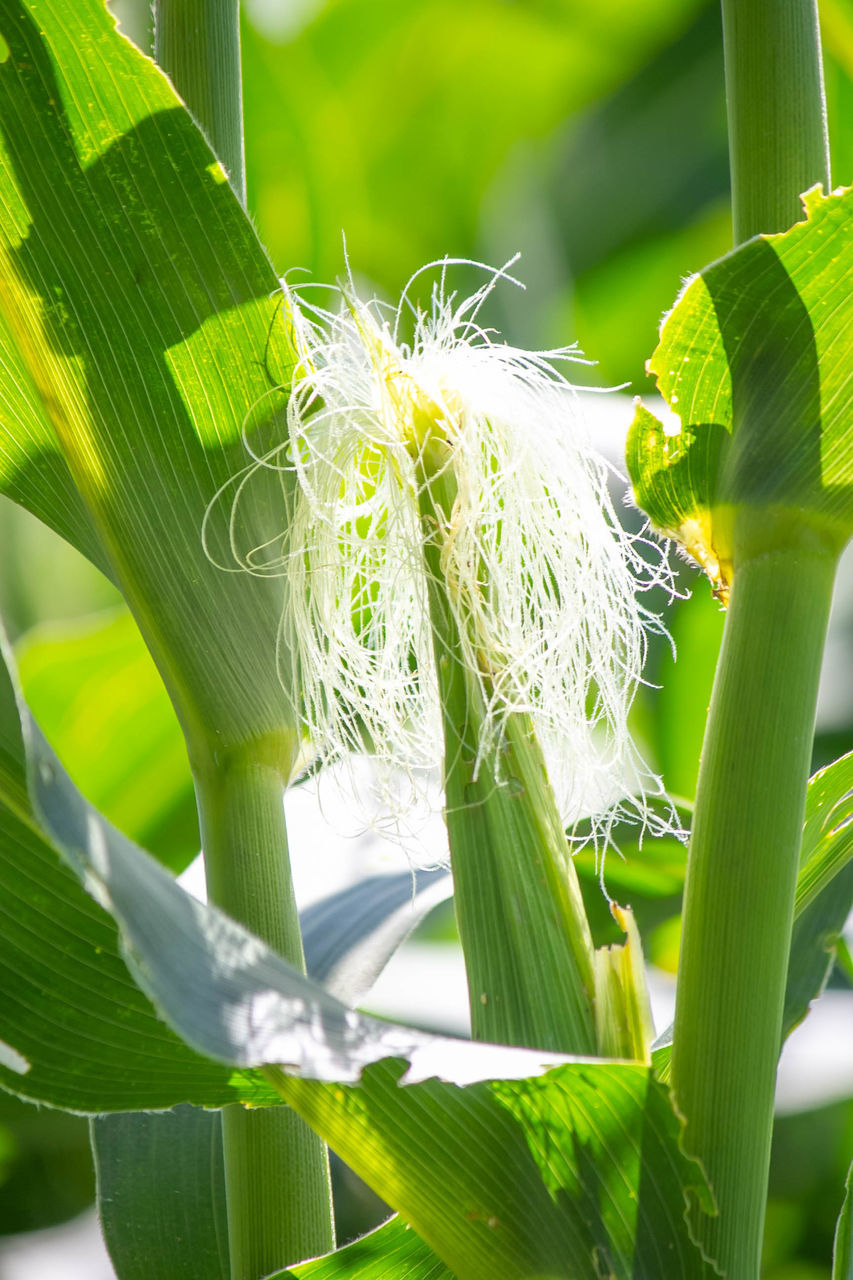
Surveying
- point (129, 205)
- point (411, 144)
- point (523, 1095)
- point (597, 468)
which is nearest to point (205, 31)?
point (129, 205)

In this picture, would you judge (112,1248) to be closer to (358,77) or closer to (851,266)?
(851,266)

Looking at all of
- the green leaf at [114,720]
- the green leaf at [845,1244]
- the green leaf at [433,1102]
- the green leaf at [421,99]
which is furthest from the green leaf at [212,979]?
the green leaf at [421,99]

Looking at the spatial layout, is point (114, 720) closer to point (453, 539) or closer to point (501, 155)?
point (453, 539)

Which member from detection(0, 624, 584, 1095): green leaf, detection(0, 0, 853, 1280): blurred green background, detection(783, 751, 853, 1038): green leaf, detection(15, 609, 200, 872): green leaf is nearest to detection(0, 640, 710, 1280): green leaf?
detection(0, 624, 584, 1095): green leaf

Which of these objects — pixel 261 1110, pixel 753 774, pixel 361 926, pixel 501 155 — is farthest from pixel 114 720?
pixel 501 155

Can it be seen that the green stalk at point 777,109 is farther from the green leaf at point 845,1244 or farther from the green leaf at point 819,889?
the green leaf at point 845,1244

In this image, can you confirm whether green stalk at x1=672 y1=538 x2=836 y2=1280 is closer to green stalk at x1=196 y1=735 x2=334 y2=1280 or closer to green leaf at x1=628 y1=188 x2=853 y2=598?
green leaf at x1=628 y1=188 x2=853 y2=598

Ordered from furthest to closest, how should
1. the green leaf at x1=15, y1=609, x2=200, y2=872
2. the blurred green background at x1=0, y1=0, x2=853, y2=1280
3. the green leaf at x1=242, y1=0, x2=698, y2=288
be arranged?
the green leaf at x1=242, y1=0, x2=698, y2=288, the blurred green background at x1=0, y1=0, x2=853, y2=1280, the green leaf at x1=15, y1=609, x2=200, y2=872
